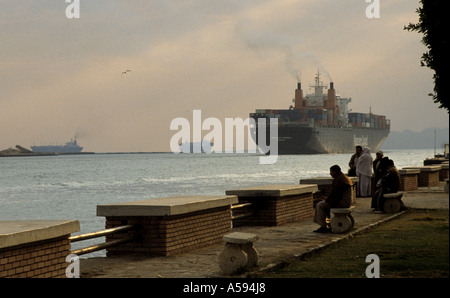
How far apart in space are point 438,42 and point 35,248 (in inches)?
407

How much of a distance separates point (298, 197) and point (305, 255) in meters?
5.87

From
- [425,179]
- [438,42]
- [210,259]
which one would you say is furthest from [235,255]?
[425,179]

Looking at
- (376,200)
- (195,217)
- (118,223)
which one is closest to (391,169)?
(376,200)

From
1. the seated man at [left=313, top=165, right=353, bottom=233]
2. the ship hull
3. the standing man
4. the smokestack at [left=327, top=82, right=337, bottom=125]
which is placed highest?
the smokestack at [left=327, top=82, right=337, bottom=125]

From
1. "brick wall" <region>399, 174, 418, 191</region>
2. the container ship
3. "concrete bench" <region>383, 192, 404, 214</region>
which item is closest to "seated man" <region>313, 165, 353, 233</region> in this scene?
"concrete bench" <region>383, 192, 404, 214</region>

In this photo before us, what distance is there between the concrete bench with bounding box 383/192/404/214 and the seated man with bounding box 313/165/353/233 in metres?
3.72

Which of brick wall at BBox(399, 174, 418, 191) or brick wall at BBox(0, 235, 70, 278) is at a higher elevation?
brick wall at BBox(399, 174, 418, 191)

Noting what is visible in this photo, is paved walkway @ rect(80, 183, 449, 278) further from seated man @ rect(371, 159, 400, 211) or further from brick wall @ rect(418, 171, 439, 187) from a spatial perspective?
brick wall @ rect(418, 171, 439, 187)

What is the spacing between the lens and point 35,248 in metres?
7.33

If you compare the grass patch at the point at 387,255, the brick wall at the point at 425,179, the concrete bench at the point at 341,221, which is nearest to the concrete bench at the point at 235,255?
the grass patch at the point at 387,255

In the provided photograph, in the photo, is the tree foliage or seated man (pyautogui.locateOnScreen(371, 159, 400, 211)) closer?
the tree foliage

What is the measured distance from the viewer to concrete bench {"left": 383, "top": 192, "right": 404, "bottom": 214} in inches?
643
